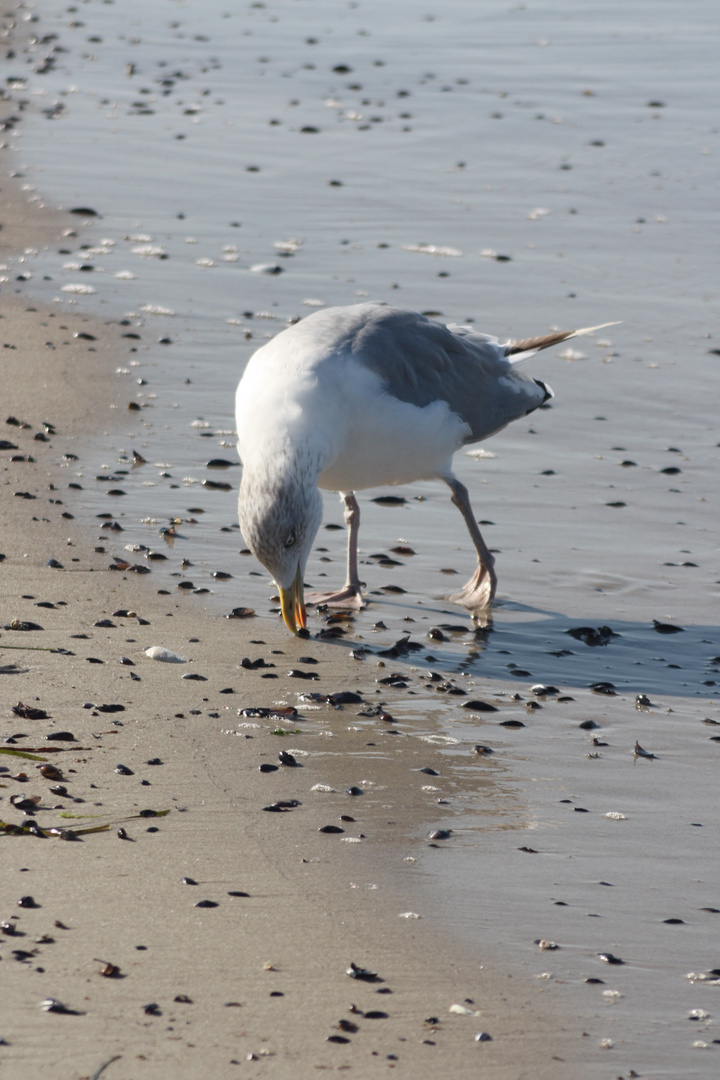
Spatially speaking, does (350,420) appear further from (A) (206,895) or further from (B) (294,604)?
(A) (206,895)

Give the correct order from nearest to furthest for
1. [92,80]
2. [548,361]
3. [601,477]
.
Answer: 1. [601,477]
2. [548,361]
3. [92,80]

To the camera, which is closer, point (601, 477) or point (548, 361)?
point (601, 477)

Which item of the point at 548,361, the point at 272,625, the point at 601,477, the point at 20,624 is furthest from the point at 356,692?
the point at 548,361

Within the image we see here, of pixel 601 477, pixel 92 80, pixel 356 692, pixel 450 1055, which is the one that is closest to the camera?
pixel 450 1055

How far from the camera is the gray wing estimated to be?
20.1 feet

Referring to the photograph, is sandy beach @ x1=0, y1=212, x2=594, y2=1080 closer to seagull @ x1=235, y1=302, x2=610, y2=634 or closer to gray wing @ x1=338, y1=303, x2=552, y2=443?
seagull @ x1=235, y1=302, x2=610, y2=634

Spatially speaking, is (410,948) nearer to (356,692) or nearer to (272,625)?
(356,692)

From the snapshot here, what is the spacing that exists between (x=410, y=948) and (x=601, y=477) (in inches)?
185

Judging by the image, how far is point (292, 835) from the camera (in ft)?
13.2

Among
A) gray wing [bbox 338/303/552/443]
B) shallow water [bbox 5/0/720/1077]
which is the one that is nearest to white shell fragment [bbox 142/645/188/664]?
shallow water [bbox 5/0/720/1077]

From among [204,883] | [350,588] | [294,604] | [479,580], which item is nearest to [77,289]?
[350,588]

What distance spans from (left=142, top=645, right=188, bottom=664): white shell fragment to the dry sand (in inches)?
1.9

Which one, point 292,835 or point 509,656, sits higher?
point 292,835

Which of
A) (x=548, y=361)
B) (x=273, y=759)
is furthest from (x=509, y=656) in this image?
(x=548, y=361)
